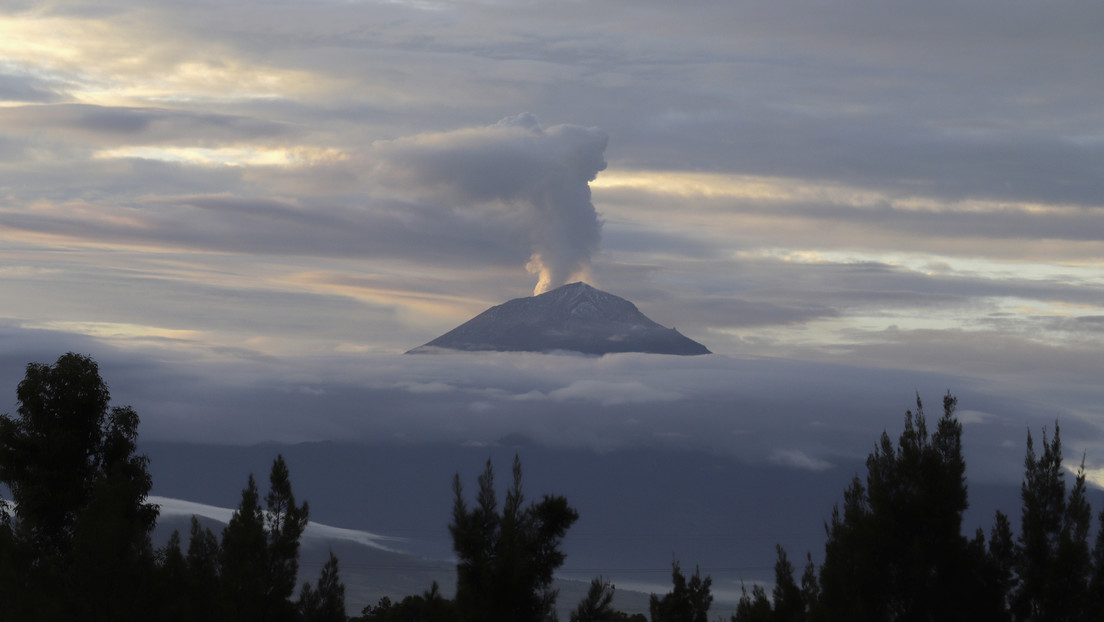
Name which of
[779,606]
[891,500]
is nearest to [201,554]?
[779,606]

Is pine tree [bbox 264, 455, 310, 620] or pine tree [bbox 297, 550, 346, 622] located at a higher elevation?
pine tree [bbox 264, 455, 310, 620]

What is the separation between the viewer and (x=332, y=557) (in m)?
49.8

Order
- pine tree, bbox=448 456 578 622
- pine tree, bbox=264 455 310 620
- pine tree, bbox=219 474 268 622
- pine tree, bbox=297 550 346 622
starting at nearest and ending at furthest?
pine tree, bbox=448 456 578 622, pine tree, bbox=219 474 268 622, pine tree, bbox=264 455 310 620, pine tree, bbox=297 550 346 622

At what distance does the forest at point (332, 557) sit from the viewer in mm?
41688

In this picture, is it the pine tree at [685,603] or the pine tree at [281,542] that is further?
the pine tree at [685,603]

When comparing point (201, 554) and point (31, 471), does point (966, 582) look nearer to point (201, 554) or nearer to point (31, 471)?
point (201, 554)

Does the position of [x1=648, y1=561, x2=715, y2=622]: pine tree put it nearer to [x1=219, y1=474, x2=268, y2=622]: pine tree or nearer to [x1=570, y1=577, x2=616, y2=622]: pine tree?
[x1=570, y1=577, x2=616, y2=622]: pine tree

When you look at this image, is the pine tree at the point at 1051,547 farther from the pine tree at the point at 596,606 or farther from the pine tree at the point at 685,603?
the pine tree at the point at 596,606

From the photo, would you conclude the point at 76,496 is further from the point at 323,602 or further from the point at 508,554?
the point at 508,554

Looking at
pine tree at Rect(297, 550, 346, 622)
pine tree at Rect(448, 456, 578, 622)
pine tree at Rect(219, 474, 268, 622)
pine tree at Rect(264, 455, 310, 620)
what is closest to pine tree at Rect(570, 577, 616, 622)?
pine tree at Rect(448, 456, 578, 622)

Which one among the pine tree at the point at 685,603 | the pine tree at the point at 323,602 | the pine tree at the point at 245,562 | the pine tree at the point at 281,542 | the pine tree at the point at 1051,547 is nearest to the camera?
the pine tree at the point at 1051,547

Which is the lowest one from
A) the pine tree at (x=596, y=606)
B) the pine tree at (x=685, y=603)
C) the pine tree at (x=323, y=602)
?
the pine tree at (x=323, y=602)

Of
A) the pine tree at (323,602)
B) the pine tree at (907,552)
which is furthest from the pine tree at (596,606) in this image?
the pine tree at (323,602)

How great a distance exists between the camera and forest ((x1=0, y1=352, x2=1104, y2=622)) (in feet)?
137
